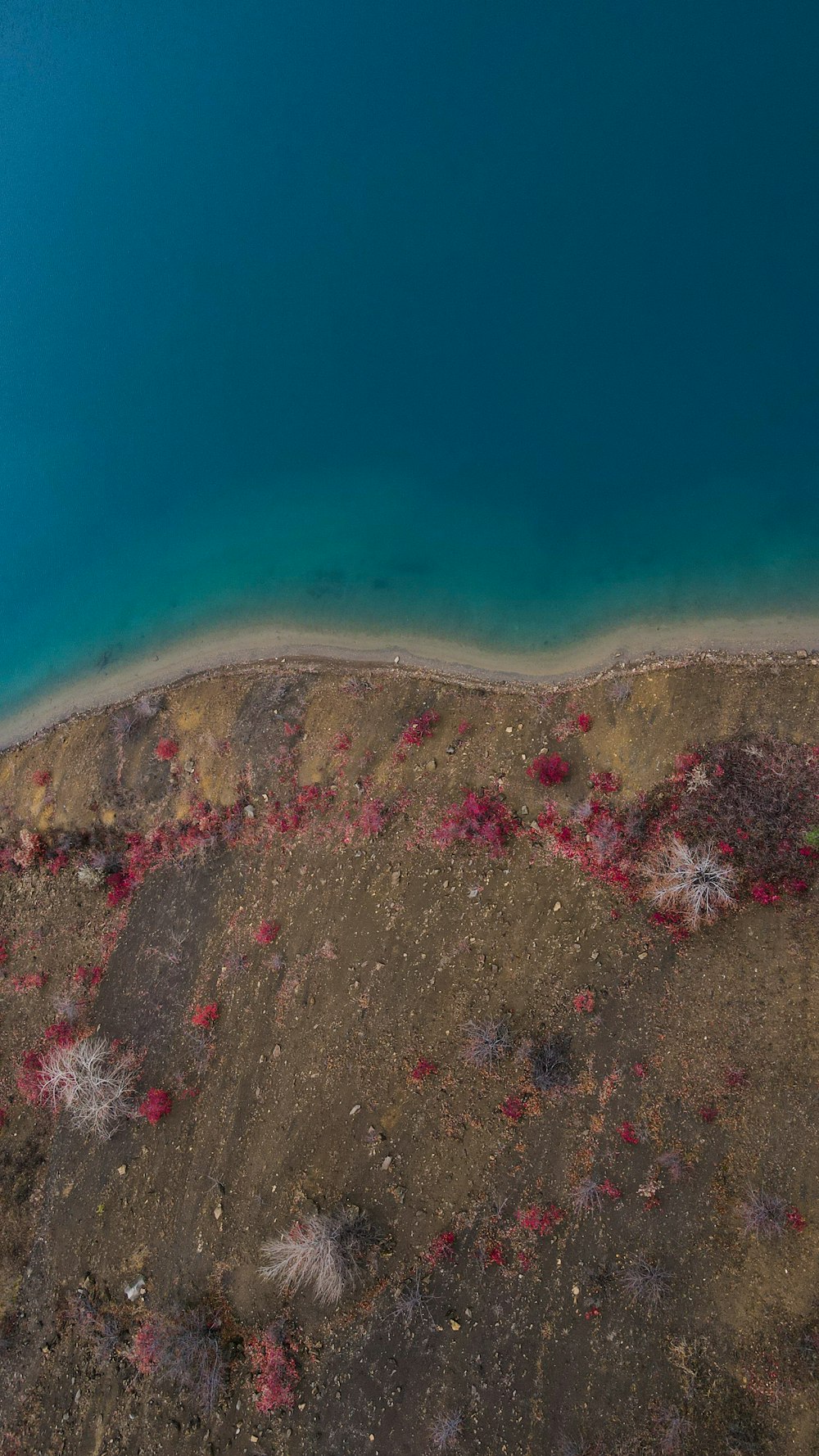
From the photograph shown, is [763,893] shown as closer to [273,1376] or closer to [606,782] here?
[606,782]

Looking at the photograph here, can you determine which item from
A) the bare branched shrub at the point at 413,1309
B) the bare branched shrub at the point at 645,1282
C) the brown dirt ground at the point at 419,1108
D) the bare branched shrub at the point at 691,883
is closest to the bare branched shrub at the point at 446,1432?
the brown dirt ground at the point at 419,1108

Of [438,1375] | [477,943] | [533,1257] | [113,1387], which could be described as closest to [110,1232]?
[113,1387]

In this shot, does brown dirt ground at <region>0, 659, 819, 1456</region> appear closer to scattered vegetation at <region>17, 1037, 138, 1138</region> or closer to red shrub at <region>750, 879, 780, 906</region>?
red shrub at <region>750, 879, 780, 906</region>

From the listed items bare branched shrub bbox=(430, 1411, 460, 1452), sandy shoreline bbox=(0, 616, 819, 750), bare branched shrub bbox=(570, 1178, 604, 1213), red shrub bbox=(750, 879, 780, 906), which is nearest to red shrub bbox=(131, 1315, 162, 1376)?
bare branched shrub bbox=(430, 1411, 460, 1452)

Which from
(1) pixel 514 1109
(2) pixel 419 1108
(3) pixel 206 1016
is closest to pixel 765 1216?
(1) pixel 514 1109

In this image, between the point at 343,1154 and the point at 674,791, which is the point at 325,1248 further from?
the point at 674,791
